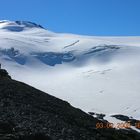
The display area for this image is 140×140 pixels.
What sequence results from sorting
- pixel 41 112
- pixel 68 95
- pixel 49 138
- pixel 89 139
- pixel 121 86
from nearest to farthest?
pixel 49 138 → pixel 89 139 → pixel 41 112 → pixel 68 95 → pixel 121 86

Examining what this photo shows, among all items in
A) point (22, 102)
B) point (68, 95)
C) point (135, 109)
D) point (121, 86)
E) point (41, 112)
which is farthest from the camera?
point (121, 86)

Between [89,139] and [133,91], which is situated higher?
[133,91]

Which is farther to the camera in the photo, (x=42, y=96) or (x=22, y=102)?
(x=42, y=96)

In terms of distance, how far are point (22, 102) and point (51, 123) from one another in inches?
197

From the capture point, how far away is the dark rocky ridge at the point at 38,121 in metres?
24.6

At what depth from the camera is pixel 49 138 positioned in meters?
24.0

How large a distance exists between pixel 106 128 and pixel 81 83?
531 ft

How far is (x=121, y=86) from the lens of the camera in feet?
615

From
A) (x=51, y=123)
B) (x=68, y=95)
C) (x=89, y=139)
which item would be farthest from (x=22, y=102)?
(x=68, y=95)

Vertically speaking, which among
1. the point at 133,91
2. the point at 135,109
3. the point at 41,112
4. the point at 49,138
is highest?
the point at 133,91

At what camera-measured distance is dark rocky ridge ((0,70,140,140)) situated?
2456cm

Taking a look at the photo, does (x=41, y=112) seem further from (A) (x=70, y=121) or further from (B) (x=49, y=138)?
(B) (x=49, y=138)

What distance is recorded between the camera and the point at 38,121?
2734cm

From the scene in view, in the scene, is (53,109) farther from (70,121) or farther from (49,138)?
(49,138)
